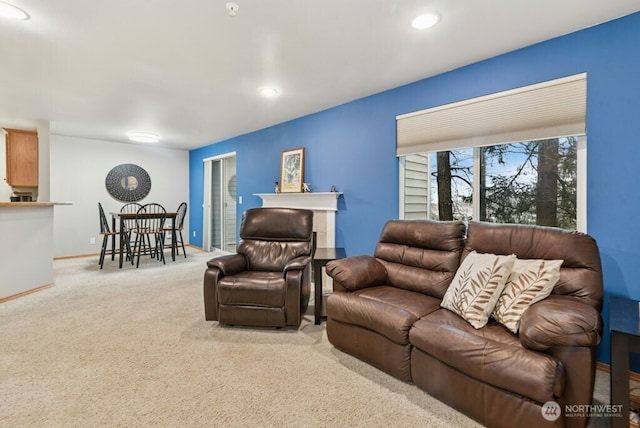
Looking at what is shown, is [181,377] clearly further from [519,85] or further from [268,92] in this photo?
[519,85]

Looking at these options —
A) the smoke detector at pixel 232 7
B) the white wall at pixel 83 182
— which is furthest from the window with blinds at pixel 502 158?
the white wall at pixel 83 182

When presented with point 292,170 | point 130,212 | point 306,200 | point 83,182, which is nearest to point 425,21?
point 306,200

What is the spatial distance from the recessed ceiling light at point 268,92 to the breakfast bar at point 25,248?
300cm

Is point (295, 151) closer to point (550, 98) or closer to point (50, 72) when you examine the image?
point (50, 72)

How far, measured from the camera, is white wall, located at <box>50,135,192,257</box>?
5.88 m

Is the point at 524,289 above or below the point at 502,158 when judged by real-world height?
below

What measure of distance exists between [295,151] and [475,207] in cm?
265

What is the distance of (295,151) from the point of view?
4578 millimetres

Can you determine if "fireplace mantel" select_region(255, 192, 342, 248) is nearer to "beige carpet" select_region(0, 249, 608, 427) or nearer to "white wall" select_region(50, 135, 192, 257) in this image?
"beige carpet" select_region(0, 249, 608, 427)

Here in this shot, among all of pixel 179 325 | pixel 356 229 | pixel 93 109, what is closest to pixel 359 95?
pixel 356 229

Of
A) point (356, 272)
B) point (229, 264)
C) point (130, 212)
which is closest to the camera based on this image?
point (356, 272)

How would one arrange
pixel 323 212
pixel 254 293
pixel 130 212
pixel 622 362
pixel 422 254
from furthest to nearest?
1. pixel 130 212
2. pixel 323 212
3. pixel 254 293
4. pixel 422 254
5. pixel 622 362

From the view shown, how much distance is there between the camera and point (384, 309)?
1.99 metres

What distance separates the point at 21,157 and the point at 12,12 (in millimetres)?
4696
